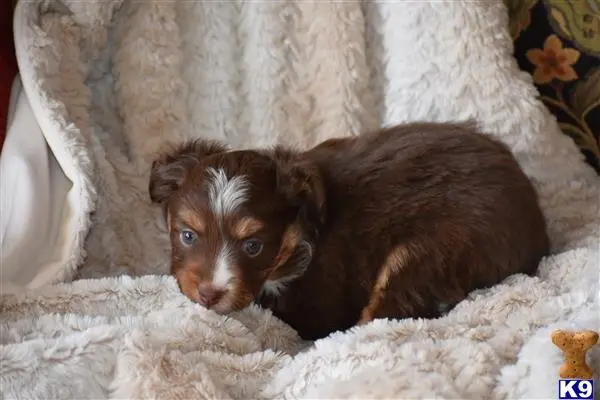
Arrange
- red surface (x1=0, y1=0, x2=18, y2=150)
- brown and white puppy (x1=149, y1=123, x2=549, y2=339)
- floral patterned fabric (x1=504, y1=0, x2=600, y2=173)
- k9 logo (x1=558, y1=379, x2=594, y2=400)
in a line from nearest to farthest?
k9 logo (x1=558, y1=379, x2=594, y2=400)
brown and white puppy (x1=149, y1=123, x2=549, y2=339)
red surface (x1=0, y1=0, x2=18, y2=150)
floral patterned fabric (x1=504, y1=0, x2=600, y2=173)

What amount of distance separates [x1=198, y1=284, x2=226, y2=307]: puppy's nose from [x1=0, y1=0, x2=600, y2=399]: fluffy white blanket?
0.03m

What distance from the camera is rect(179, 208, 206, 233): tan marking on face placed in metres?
1.98

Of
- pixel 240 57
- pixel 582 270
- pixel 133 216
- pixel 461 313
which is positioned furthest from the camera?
pixel 240 57

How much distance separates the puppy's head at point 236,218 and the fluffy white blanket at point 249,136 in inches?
3.4

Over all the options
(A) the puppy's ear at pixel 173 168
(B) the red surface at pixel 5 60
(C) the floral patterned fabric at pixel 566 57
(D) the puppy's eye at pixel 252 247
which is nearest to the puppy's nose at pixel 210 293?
(D) the puppy's eye at pixel 252 247

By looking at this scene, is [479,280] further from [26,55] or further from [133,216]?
[26,55]

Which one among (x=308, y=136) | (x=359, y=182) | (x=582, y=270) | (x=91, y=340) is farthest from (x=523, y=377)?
(x=308, y=136)

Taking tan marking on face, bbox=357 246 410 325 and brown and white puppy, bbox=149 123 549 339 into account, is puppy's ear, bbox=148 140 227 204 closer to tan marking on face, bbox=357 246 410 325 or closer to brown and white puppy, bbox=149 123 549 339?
brown and white puppy, bbox=149 123 549 339

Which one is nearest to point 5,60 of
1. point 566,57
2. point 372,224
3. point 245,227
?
point 245,227

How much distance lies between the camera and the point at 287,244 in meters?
2.09

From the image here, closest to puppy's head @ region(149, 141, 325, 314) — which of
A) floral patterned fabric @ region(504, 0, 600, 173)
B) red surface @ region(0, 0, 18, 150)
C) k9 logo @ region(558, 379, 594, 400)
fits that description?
red surface @ region(0, 0, 18, 150)

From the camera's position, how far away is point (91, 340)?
1799mm

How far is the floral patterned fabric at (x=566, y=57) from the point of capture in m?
2.55

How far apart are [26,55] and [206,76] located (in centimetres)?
52
